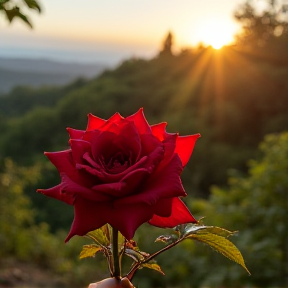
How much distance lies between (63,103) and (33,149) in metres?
1.82

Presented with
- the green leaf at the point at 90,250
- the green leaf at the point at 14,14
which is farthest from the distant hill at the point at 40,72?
the green leaf at the point at 90,250

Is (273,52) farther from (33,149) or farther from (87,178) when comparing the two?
(33,149)

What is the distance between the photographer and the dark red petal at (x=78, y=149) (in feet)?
1.62

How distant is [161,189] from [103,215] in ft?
0.18

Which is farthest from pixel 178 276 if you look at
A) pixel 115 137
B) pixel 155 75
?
pixel 155 75

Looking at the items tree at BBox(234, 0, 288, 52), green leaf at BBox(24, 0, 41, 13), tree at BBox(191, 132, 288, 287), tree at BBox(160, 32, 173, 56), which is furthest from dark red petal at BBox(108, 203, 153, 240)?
tree at BBox(160, 32, 173, 56)

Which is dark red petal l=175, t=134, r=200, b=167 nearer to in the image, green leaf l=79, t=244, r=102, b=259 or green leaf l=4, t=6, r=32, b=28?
green leaf l=79, t=244, r=102, b=259

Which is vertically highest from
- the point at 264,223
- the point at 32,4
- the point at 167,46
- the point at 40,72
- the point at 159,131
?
the point at 40,72

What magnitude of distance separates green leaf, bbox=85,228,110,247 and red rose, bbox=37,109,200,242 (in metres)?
0.08

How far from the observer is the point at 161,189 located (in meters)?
0.47

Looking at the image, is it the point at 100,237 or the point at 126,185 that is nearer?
the point at 126,185

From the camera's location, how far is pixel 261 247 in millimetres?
2783

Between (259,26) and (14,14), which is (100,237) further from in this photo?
(259,26)

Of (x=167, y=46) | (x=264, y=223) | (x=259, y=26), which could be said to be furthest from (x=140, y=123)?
(x=167, y=46)
